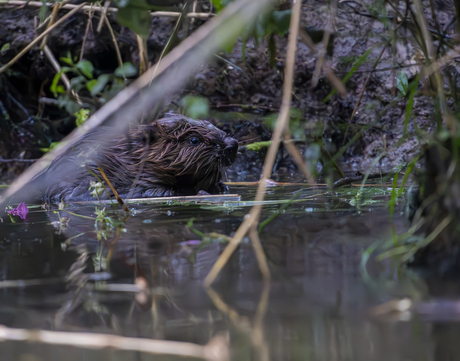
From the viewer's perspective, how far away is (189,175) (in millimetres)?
3447

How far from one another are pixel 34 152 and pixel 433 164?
6.07 m

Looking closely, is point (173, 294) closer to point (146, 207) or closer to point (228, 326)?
point (228, 326)

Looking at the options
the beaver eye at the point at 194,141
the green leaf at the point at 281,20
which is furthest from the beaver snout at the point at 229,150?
the green leaf at the point at 281,20

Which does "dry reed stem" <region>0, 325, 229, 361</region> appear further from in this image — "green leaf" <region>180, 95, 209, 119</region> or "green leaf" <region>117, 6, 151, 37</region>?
"green leaf" <region>180, 95, 209, 119</region>

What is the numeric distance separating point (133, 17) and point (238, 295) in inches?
52.1

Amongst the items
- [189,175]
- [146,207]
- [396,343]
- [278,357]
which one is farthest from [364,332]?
[189,175]

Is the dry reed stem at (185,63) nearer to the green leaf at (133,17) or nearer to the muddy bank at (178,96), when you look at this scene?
the green leaf at (133,17)

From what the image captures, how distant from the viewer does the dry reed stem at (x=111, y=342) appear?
680 mm

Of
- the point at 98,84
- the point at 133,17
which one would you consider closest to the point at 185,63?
the point at 133,17

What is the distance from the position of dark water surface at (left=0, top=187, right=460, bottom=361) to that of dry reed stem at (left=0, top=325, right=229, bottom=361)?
0.01m

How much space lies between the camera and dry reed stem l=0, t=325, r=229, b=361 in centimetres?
68

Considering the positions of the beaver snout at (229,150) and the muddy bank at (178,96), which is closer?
the beaver snout at (229,150)

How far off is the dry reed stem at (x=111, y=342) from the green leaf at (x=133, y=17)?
4.39ft

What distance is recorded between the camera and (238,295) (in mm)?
978
